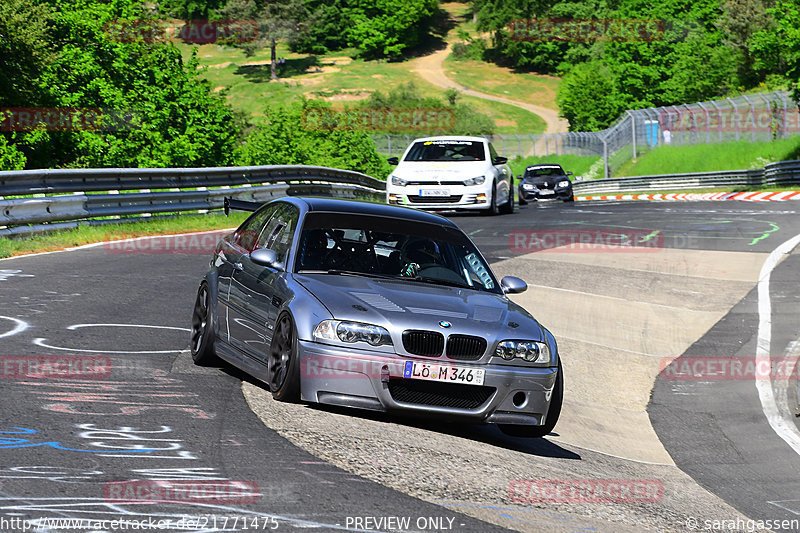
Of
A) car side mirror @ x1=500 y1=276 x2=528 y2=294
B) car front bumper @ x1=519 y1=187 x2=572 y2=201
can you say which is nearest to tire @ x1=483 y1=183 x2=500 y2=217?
car front bumper @ x1=519 y1=187 x2=572 y2=201

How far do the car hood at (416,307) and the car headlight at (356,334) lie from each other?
0.14ft

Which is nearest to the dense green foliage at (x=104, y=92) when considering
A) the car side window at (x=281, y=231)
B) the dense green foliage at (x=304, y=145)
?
the dense green foliage at (x=304, y=145)

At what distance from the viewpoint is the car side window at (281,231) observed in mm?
8383

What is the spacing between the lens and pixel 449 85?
14038 centimetres

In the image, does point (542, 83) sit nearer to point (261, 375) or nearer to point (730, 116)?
point (730, 116)

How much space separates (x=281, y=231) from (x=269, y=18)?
493 ft

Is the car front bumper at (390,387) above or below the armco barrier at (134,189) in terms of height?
above

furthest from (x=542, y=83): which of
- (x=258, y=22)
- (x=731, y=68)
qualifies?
Answer: (x=731, y=68)

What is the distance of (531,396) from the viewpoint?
739cm

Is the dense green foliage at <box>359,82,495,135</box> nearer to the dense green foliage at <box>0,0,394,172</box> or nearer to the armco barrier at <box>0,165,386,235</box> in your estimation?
the dense green foliage at <box>0,0,394,172</box>

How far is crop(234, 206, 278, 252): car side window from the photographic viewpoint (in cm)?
911

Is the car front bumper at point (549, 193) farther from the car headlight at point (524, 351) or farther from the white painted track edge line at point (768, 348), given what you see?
the car headlight at point (524, 351)

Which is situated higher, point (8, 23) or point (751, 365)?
point (8, 23)

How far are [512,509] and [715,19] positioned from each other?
102249 millimetres
